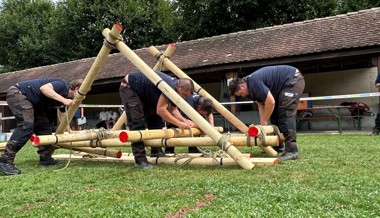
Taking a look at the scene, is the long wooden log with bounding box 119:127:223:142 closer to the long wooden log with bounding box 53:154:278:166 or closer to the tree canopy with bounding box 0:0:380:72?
the long wooden log with bounding box 53:154:278:166

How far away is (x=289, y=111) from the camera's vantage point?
5.36 metres

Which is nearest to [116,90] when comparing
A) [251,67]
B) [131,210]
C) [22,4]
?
[251,67]

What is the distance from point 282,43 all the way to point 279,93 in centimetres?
945

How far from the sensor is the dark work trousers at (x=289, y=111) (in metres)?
5.34

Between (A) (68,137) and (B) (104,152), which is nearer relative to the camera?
(A) (68,137)

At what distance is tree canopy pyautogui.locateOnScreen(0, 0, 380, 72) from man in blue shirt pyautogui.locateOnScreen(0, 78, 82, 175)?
19614 mm

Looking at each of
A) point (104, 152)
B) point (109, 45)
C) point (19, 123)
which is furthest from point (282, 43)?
point (19, 123)

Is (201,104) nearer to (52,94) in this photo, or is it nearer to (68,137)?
(68,137)

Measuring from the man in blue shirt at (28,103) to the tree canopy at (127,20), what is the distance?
19614 millimetres

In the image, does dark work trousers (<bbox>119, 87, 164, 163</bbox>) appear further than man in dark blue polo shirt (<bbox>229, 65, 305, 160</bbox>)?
Yes

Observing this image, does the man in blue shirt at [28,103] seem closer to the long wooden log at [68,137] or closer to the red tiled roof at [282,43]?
the long wooden log at [68,137]

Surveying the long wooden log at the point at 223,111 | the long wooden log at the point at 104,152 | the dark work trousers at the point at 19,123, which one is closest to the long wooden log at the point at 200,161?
the long wooden log at the point at 104,152

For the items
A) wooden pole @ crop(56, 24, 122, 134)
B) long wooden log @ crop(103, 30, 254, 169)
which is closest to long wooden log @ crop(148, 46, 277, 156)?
long wooden log @ crop(103, 30, 254, 169)

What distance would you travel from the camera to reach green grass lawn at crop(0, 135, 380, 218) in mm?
2768
